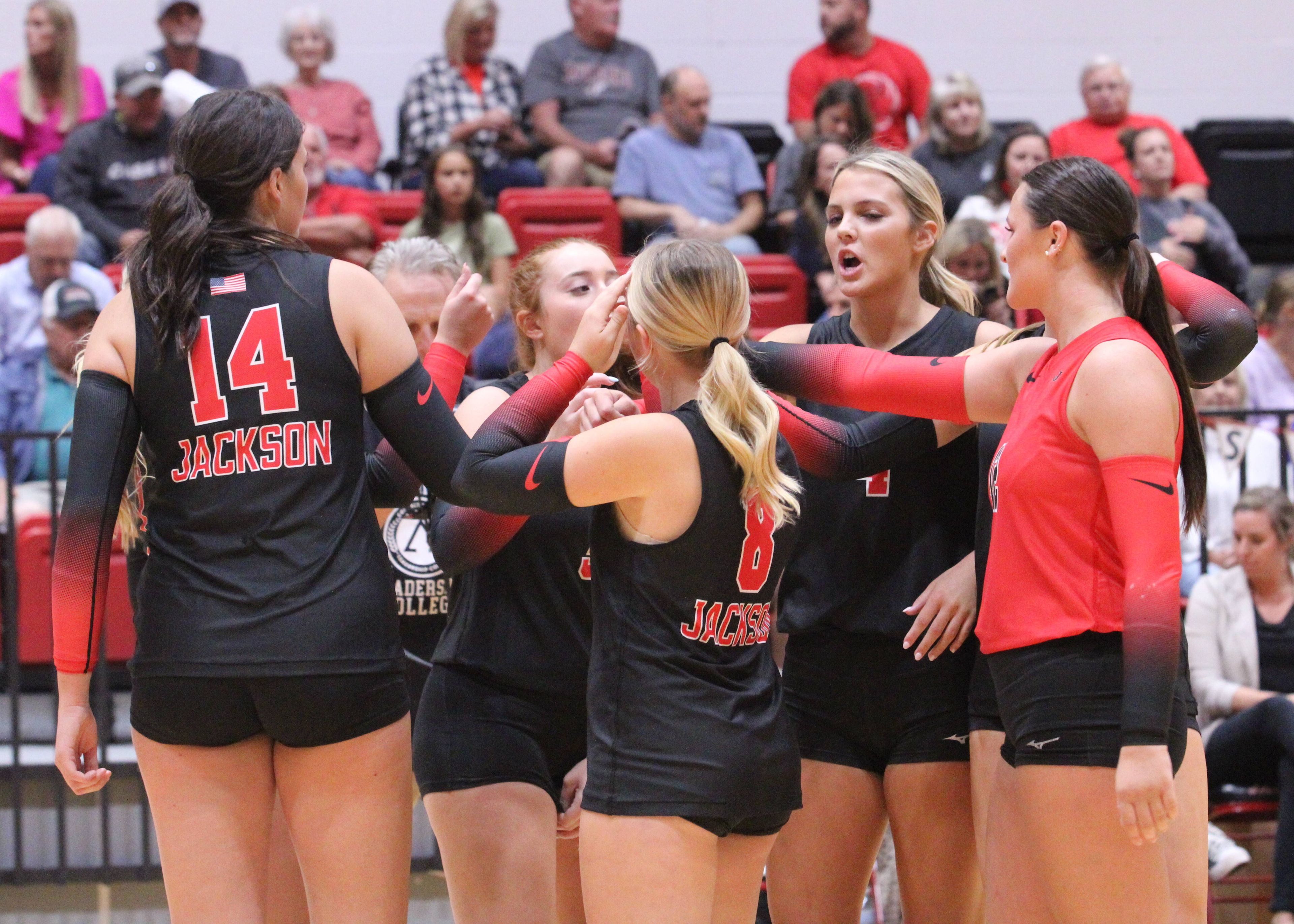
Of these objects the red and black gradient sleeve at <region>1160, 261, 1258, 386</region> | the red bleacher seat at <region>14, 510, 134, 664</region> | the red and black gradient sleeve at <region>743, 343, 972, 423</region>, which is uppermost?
the red and black gradient sleeve at <region>1160, 261, 1258, 386</region>

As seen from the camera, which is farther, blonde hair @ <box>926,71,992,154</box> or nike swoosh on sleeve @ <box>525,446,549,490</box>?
blonde hair @ <box>926,71,992,154</box>

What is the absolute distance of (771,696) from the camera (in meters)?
2.12

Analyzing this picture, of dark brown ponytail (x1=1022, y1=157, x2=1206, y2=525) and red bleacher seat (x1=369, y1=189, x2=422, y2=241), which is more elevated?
red bleacher seat (x1=369, y1=189, x2=422, y2=241)

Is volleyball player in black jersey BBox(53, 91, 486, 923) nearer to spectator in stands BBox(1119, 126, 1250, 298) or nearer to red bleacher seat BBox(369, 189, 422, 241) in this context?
red bleacher seat BBox(369, 189, 422, 241)

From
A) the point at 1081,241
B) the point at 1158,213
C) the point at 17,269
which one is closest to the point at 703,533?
the point at 1081,241

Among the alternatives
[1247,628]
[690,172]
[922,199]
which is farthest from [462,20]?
[922,199]

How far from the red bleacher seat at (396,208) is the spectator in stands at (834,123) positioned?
174 centimetres

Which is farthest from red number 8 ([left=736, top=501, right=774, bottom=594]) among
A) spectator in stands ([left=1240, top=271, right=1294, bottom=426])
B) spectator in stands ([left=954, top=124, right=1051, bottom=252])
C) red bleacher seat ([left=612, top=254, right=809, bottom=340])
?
spectator in stands ([left=1240, top=271, right=1294, bottom=426])

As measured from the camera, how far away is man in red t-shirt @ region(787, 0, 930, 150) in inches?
291

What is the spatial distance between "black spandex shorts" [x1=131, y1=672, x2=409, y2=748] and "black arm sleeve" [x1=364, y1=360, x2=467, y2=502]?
0.33 metres

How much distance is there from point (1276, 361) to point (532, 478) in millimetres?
5010

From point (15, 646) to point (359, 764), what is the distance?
2644mm

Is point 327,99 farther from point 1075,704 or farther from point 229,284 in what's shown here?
point 1075,704

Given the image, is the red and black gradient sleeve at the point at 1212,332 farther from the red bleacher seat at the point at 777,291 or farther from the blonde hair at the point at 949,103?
the blonde hair at the point at 949,103
